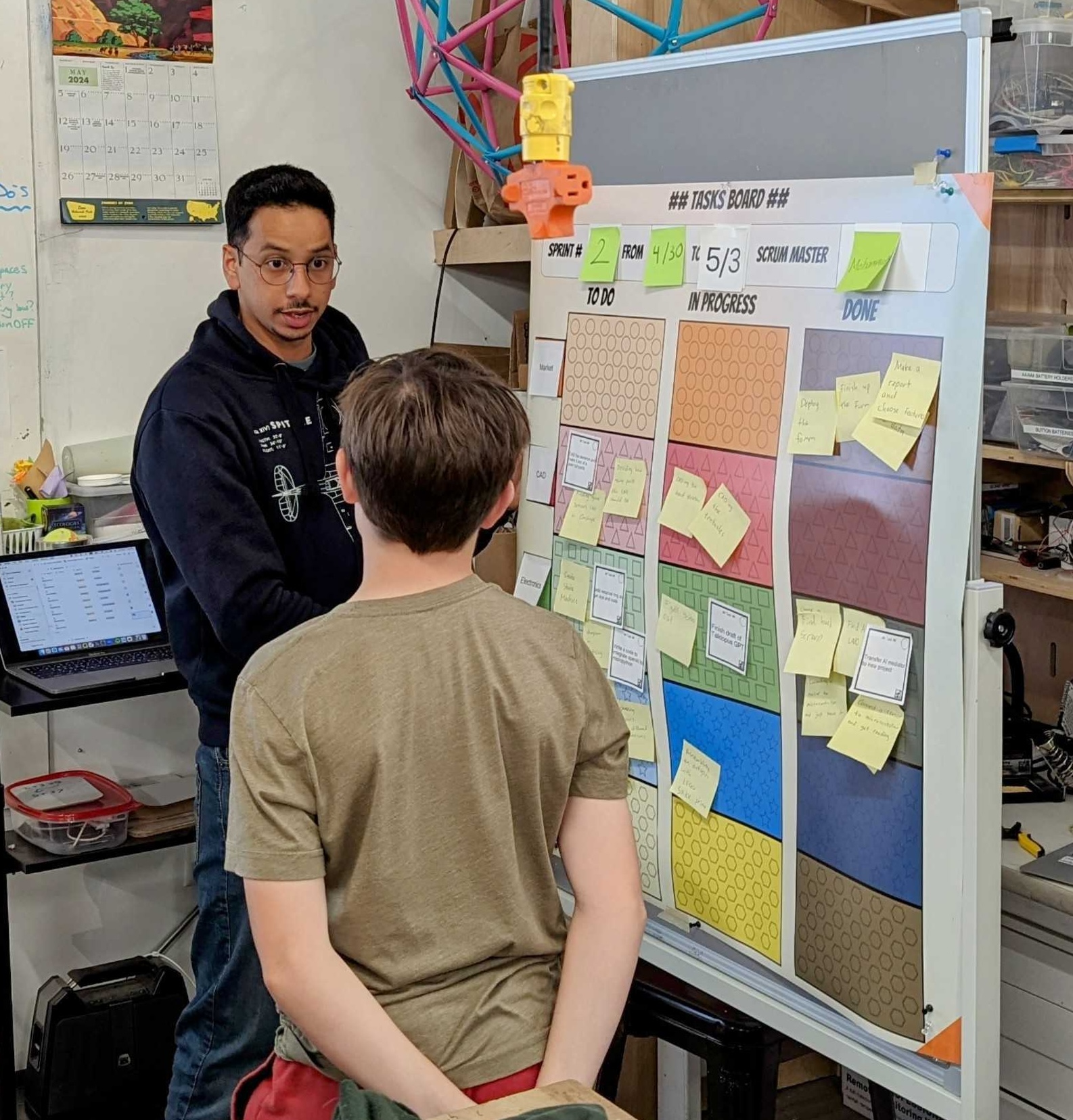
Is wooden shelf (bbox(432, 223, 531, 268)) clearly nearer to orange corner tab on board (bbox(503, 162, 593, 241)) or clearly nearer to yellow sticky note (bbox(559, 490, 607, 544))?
yellow sticky note (bbox(559, 490, 607, 544))

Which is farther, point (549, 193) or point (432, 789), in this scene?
point (549, 193)

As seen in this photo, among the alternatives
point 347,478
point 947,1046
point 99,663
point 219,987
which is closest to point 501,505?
point 347,478

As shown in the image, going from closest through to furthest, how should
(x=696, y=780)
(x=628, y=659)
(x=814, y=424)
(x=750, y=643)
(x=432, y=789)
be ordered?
1. (x=432, y=789)
2. (x=814, y=424)
3. (x=750, y=643)
4. (x=696, y=780)
5. (x=628, y=659)

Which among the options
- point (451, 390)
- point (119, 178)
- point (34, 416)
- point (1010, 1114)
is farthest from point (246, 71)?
point (1010, 1114)

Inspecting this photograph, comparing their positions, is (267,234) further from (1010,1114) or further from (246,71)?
(1010,1114)

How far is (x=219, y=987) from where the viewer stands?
84.7 inches

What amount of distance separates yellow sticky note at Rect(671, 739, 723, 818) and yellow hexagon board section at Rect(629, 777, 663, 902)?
60 mm

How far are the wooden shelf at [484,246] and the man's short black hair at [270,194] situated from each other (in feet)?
2.36

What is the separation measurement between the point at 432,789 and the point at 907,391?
71cm

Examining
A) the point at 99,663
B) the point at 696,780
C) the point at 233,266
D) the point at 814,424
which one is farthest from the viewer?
the point at 99,663

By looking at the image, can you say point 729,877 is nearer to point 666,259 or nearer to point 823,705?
point 823,705

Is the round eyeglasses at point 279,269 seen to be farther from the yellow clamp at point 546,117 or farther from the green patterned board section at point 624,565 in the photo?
the yellow clamp at point 546,117

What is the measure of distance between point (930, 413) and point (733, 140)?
19.8 inches

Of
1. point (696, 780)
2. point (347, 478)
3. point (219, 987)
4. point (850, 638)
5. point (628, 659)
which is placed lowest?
point (219, 987)
